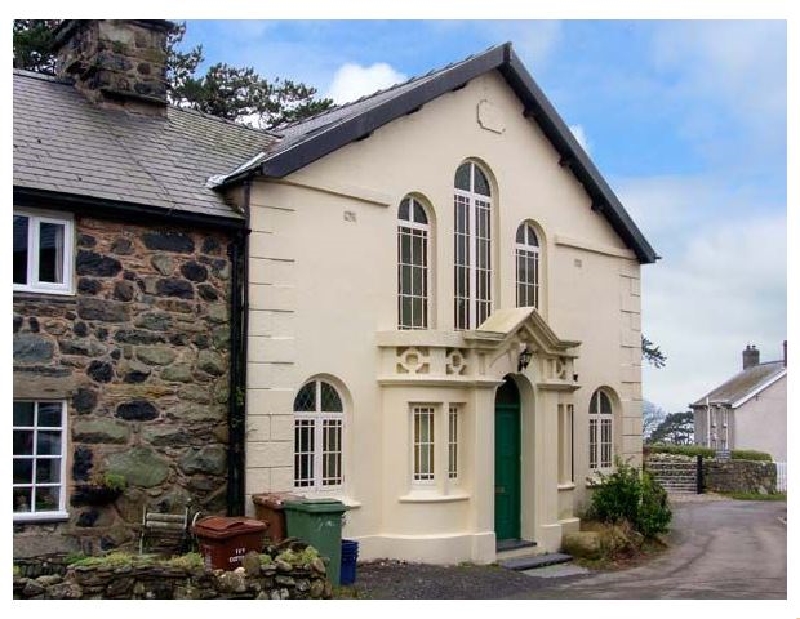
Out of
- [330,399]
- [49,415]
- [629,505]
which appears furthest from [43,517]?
[629,505]

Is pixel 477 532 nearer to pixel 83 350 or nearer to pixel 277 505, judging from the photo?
pixel 277 505

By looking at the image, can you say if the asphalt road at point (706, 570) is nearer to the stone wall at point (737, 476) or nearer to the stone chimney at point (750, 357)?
the stone wall at point (737, 476)

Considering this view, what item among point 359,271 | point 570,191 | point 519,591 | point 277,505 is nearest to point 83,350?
point 277,505

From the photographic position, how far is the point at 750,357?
44.8 meters

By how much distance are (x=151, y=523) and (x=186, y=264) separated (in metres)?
3.42

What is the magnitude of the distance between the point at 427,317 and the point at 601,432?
5.45 metres

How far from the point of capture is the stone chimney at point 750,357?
44.4 meters

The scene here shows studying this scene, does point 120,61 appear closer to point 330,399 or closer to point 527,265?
point 330,399

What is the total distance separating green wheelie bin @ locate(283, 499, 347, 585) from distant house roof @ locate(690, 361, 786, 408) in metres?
29.4

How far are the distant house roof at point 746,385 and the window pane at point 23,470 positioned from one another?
3203cm

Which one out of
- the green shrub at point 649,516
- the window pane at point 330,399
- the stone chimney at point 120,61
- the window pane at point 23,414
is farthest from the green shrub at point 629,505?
the window pane at point 23,414

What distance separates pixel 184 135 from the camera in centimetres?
1642

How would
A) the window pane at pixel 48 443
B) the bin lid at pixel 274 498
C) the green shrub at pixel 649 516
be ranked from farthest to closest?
the green shrub at pixel 649 516, the bin lid at pixel 274 498, the window pane at pixel 48 443
